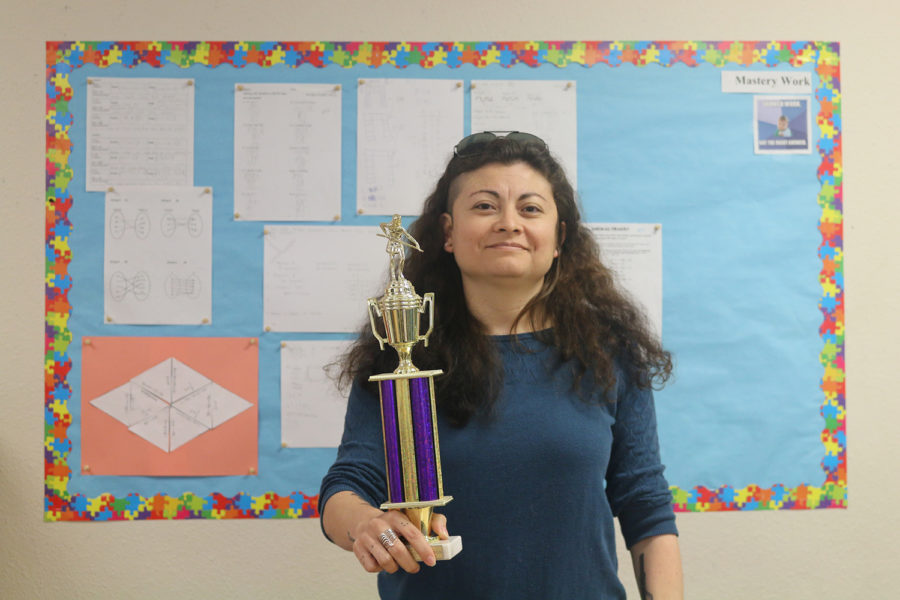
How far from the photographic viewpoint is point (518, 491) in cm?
107

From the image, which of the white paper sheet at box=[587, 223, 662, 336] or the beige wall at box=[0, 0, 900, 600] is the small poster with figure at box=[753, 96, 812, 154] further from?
the white paper sheet at box=[587, 223, 662, 336]

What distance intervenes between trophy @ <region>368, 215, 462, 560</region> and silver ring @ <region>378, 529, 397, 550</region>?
0.08 ft

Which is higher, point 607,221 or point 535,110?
point 535,110

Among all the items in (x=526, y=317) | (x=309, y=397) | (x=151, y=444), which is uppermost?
(x=526, y=317)

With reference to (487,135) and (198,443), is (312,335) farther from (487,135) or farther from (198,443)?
(487,135)

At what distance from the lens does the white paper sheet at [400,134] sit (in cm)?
196

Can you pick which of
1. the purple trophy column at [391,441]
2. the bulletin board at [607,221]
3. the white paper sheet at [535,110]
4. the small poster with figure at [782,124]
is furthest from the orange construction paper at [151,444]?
the small poster with figure at [782,124]

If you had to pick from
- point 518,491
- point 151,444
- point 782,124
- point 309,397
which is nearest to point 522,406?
point 518,491

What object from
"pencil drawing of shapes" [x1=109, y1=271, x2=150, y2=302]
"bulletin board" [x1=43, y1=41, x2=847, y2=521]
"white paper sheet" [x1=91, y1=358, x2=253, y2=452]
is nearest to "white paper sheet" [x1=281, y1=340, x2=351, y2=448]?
"bulletin board" [x1=43, y1=41, x2=847, y2=521]

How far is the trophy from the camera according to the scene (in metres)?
0.95

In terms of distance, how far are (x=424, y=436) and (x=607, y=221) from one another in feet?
3.85

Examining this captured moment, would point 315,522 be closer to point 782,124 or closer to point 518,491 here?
point 518,491

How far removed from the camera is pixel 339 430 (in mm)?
1940

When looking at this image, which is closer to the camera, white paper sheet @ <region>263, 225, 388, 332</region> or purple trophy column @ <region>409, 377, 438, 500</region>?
purple trophy column @ <region>409, 377, 438, 500</region>
